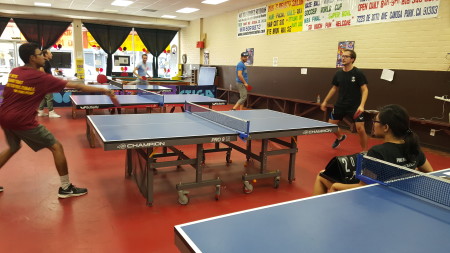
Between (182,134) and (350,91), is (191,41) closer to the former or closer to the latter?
(350,91)

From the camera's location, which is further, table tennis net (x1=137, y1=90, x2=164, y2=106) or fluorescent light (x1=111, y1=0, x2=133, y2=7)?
fluorescent light (x1=111, y1=0, x2=133, y2=7)

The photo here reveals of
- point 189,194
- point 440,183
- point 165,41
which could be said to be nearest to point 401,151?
point 440,183

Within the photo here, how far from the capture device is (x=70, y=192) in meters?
3.57

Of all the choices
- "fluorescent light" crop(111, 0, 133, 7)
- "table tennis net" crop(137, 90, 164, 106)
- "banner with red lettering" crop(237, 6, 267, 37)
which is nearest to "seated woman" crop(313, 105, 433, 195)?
"table tennis net" crop(137, 90, 164, 106)

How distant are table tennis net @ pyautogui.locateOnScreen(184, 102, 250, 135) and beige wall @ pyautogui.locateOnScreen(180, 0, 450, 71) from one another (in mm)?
4770

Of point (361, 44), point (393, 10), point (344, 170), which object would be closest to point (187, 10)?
point (361, 44)

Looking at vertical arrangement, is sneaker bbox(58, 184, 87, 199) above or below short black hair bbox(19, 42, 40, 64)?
below

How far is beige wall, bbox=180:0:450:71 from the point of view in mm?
6293

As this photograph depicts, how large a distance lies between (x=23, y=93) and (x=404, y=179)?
10.8 feet

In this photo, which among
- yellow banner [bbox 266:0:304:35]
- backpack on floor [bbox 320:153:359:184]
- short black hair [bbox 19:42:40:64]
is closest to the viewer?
backpack on floor [bbox 320:153:359:184]

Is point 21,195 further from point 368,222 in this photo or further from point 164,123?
point 368,222

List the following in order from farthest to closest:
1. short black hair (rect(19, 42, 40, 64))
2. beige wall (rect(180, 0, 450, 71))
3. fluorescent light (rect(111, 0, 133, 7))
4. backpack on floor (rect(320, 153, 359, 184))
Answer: fluorescent light (rect(111, 0, 133, 7)), beige wall (rect(180, 0, 450, 71)), short black hair (rect(19, 42, 40, 64)), backpack on floor (rect(320, 153, 359, 184))

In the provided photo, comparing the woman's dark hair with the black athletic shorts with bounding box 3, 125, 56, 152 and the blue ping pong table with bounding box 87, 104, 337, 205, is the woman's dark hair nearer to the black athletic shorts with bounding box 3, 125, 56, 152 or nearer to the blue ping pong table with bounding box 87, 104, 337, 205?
the blue ping pong table with bounding box 87, 104, 337, 205

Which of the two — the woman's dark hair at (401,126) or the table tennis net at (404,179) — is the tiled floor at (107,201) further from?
the woman's dark hair at (401,126)
